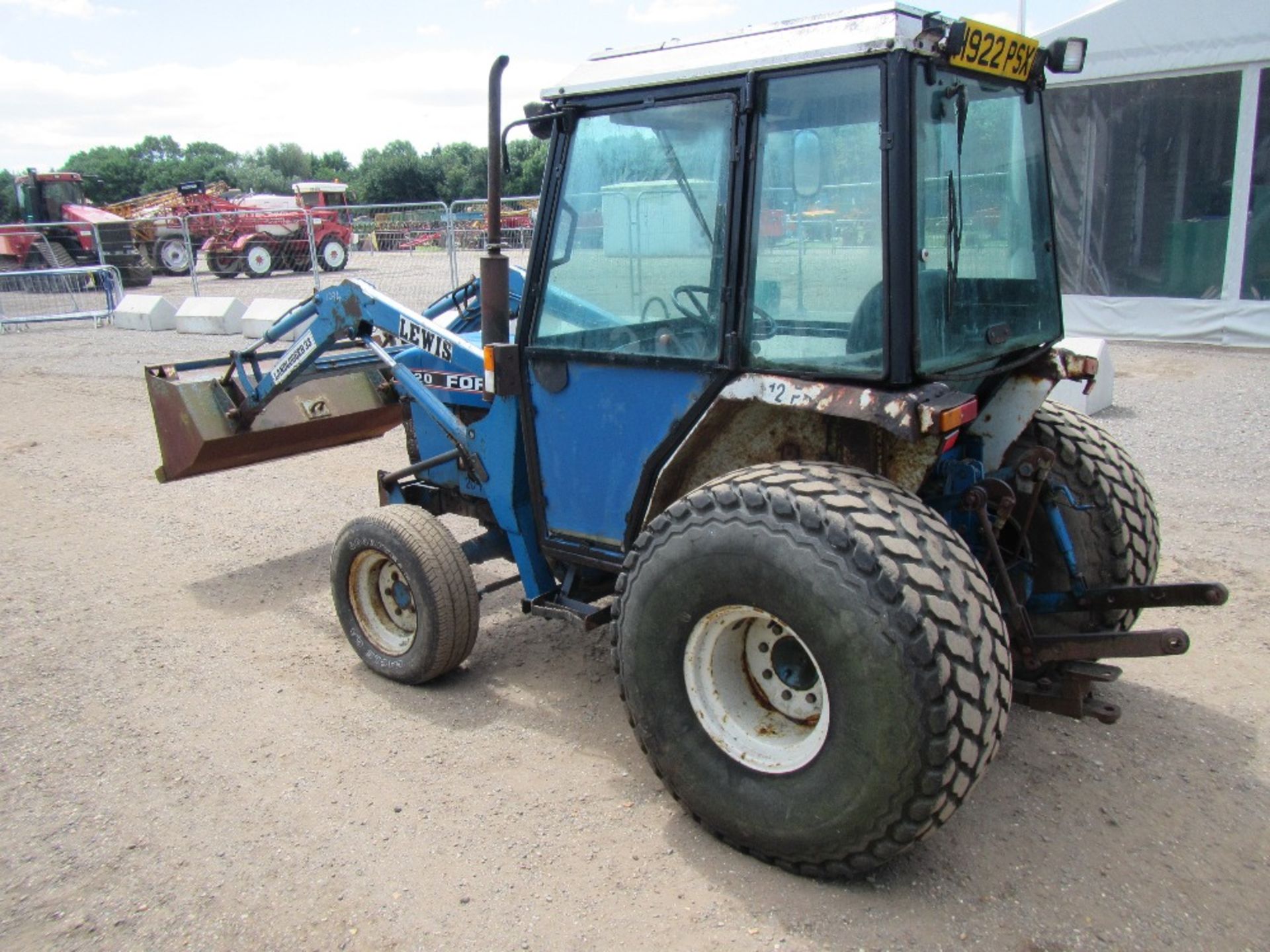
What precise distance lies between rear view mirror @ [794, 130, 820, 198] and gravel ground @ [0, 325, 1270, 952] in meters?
2.00

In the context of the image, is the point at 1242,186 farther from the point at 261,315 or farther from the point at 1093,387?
the point at 261,315

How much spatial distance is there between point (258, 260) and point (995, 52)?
22.9 metres

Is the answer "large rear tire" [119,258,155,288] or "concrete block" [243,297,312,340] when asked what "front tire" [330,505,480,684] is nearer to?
"concrete block" [243,297,312,340]

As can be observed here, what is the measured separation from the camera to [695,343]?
3270 millimetres

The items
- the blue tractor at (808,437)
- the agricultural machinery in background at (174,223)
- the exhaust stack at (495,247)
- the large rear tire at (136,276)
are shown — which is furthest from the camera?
the agricultural machinery in background at (174,223)

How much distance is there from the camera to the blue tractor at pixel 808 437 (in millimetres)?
2660

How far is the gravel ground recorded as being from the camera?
281 centimetres

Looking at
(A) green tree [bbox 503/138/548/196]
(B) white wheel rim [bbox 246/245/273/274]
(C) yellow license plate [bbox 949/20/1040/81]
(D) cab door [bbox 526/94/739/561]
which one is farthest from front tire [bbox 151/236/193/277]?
(C) yellow license plate [bbox 949/20/1040/81]

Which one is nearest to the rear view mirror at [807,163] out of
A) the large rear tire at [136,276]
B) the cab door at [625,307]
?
the cab door at [625,307]

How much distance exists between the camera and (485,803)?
3.40 metres

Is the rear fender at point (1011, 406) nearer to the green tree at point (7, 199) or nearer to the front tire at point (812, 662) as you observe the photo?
the front tire at point (812, 662)

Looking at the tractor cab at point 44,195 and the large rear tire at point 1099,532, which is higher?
the tractor cab at point 44,195

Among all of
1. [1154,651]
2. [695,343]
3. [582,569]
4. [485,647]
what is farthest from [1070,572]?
[485,647]

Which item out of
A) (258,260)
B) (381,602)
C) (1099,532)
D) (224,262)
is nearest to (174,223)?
(224,262)
